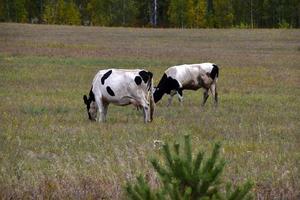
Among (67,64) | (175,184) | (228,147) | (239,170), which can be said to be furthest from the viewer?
(67,64)

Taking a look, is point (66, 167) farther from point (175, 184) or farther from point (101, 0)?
point (101, 0)

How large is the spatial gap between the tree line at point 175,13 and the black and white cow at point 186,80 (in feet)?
229

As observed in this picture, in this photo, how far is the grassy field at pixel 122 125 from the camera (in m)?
8.79

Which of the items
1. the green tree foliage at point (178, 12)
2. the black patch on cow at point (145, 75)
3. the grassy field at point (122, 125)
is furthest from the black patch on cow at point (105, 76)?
the green tree foliage at point (178, 12)

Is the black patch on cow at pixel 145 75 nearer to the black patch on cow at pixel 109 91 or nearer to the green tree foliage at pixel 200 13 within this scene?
the black patch on cow at pixel 109 91

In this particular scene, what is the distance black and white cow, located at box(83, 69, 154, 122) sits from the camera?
656 inches

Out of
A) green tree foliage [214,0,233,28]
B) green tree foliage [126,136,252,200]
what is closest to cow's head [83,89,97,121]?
green tree foliage [126,136,252,200]

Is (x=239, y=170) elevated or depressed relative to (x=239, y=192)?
depressed

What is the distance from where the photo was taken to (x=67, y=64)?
1379 inches

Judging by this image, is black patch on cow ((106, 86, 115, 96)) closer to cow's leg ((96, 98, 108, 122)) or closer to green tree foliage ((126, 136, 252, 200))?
cow's leg ((96, 98, 108, 122))

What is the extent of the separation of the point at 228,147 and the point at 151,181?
3566 mm

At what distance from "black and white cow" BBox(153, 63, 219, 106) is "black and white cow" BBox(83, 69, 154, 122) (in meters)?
4.71

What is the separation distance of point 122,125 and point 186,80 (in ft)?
22.1

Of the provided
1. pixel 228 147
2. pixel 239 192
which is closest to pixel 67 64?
pixel 228 147
